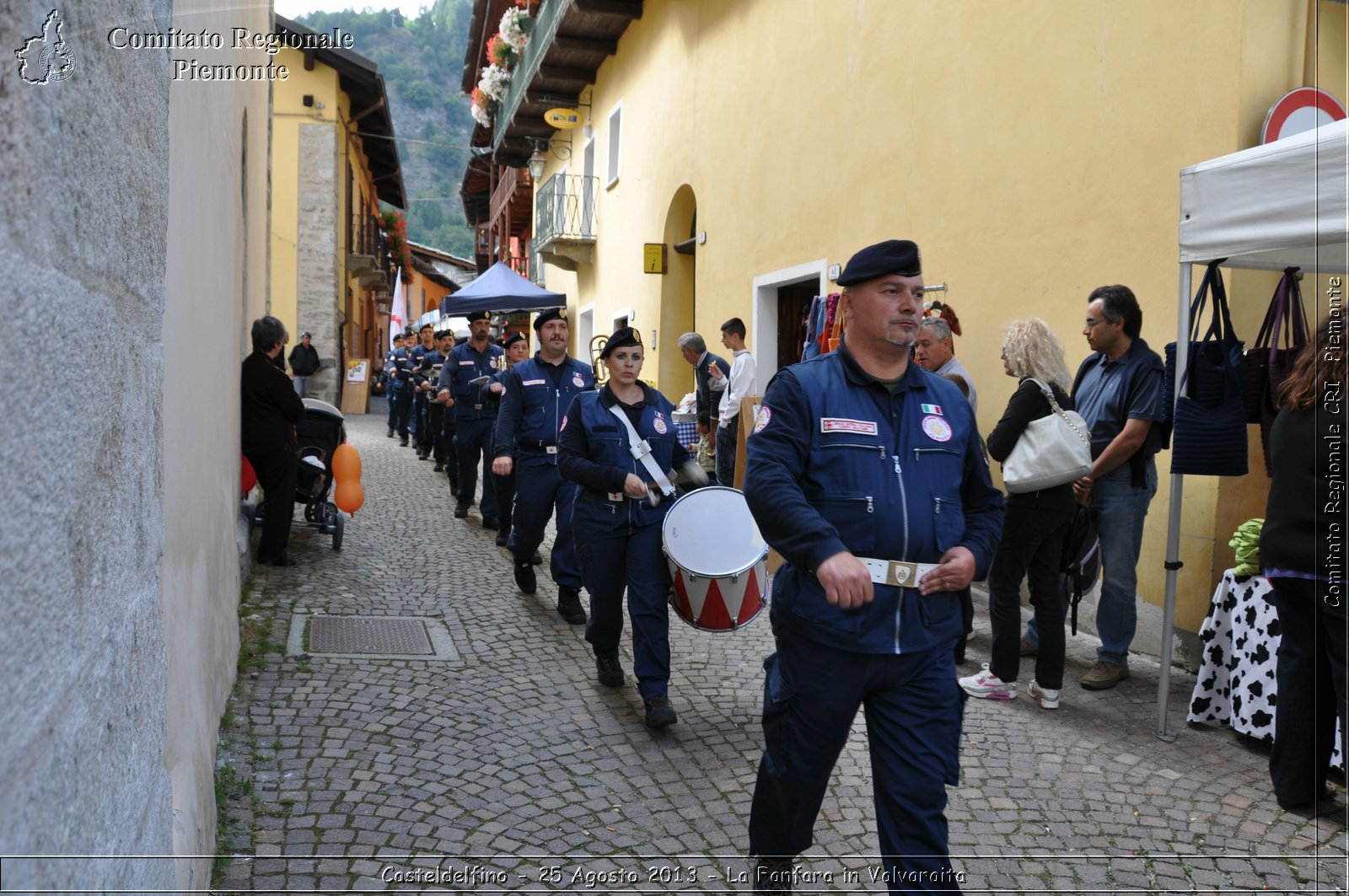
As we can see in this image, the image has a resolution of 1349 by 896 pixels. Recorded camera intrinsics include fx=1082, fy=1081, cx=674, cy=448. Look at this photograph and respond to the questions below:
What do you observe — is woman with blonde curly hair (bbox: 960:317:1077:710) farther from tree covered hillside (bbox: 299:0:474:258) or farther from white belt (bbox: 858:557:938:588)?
tree covered hillside (bbox: 299:0:474:258)

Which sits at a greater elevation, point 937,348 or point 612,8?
point 612,8

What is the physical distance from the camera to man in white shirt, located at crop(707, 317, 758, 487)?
10547 millimetres

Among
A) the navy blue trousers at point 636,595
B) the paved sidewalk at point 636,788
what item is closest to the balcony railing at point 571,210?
the paved sidewalk at point 636,788

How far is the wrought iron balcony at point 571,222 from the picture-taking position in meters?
20.4

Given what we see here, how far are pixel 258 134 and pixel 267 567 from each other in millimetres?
4215

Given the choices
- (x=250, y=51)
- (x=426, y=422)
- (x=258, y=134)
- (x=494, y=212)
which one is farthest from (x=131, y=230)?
(x=494, y=212)

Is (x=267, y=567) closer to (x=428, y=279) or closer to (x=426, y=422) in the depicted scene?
(x=426, y=422)

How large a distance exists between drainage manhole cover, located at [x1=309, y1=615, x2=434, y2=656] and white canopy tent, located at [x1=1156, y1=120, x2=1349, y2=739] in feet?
13.1

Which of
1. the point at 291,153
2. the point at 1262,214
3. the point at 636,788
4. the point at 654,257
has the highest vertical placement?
the point at 291,153

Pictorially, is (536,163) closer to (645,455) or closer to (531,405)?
(531,405)

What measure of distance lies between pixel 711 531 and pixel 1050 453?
5.41ft

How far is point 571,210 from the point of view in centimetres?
2098

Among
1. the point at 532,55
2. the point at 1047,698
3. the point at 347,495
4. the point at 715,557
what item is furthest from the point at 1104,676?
the point at 532,55

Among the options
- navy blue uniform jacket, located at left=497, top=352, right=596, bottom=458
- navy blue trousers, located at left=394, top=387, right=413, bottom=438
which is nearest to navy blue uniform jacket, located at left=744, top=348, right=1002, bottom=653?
navy blue uniform jacket, located at left=497, top=352, right=596, bottom=458
